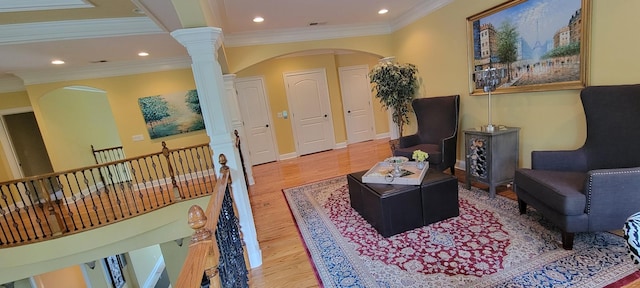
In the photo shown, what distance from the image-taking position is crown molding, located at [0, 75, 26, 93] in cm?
485

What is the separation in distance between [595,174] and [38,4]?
4753mm

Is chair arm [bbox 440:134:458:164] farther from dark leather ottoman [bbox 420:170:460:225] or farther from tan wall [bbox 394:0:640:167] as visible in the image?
dark leather ottoman [bbox 420:170:460:225]

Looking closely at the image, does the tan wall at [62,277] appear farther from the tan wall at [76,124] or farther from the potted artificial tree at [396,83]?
the potted artificial tree at [396,83]

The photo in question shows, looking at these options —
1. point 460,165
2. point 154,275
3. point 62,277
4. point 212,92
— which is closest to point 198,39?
point 212,92

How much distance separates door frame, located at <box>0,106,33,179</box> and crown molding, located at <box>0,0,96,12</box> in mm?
3823

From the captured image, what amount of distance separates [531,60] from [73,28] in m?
5.08

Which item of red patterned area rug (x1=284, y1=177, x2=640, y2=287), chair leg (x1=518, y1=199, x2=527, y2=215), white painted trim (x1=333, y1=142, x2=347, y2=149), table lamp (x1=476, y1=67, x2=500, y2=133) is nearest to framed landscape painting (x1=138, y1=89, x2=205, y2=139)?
white painted trim (x1=333, y1=142, x2=347, y2=149)

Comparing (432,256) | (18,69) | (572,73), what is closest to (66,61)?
(18,69)

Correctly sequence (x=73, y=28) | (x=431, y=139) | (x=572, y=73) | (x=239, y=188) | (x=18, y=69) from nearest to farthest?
1. (x=239, y=188)
2. (x=572, y=73)
3. (x=73, y=28)
4. (x=431, y=139)
5. (x=18, y=69)

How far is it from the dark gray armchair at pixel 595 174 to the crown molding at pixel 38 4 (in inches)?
172

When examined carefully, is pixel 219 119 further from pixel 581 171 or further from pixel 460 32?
pixel 460 32

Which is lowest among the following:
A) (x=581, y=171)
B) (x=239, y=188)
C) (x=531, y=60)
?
(x=581, y=171)

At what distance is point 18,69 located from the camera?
4258 millimetres

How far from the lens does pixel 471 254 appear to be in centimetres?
206
